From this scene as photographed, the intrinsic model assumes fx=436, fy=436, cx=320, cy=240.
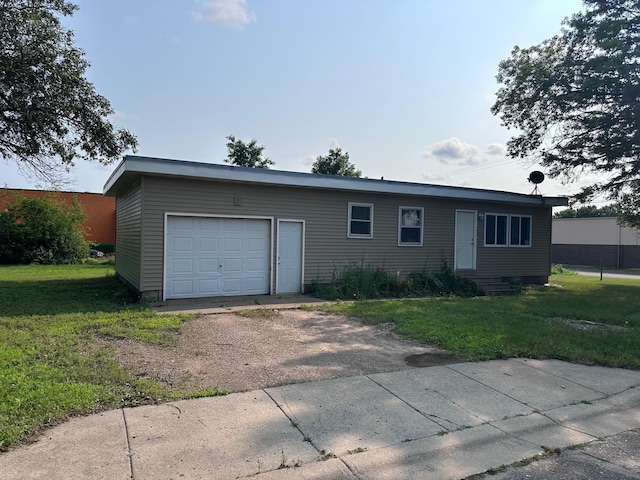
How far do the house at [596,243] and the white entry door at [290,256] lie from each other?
89.7 feet

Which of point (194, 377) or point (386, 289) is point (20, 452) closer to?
point (194, 377)

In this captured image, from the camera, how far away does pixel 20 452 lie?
3.16 meters

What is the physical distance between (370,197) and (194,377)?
344 inches

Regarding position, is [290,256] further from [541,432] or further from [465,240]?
[541,432]

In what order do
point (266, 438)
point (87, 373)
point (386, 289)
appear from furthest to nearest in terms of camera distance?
point (386, 289), point (87, 373), point (266, 438)

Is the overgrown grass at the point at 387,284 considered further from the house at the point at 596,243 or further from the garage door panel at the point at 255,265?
the house at the point at 596,243

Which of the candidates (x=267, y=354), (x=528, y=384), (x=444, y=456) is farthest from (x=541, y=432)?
(x=267, y=354)

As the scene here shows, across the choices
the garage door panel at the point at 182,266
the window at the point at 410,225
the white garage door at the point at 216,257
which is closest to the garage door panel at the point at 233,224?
the white garage door at the point at 216,257

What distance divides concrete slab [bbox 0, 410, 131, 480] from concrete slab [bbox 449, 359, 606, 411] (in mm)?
3915

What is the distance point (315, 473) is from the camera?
308 cm

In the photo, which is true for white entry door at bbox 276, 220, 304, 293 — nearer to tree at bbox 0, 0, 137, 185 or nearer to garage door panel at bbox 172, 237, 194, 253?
garage door panel at bbox 172, 237, 194, 253

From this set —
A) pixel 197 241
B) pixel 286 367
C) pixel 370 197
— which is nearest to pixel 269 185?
pixel 197 241

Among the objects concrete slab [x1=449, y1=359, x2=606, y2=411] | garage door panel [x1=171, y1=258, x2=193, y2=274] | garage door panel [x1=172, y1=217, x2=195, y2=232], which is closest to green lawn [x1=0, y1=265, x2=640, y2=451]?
concrete slab [x1=449, y1=359, x2=606, y2=411]

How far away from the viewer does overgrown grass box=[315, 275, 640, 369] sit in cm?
639
